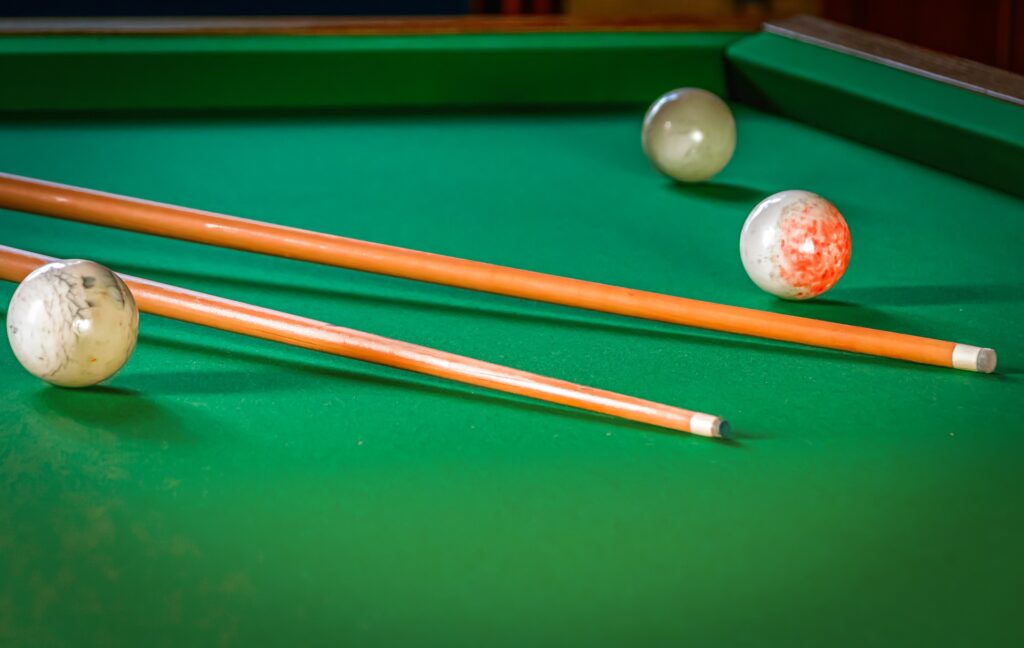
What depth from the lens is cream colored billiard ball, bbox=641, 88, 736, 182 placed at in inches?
105

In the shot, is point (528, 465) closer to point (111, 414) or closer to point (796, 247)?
point (111, 414)

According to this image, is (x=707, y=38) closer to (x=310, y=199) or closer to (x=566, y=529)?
(x=310, y=199)

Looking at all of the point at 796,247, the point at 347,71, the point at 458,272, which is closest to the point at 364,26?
the point at 347,71

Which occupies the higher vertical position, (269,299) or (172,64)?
(172,64)

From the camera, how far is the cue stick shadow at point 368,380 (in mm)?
1582

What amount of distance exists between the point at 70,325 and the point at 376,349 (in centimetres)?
40

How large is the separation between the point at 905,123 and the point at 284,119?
1553mm

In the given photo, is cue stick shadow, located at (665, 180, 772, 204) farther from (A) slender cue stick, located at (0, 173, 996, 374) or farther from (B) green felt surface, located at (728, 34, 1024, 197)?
(A) slender cue stick, located at (0, 173, 996, 374)

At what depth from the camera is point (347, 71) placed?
3.29m

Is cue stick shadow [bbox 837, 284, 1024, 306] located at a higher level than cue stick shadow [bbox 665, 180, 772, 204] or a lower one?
lower

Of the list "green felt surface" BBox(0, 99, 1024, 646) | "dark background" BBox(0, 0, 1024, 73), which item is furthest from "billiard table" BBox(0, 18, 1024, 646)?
"dark background" BBox(0, 0, 1024, 73)

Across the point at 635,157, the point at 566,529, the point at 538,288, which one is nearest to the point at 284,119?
the point at 635,157

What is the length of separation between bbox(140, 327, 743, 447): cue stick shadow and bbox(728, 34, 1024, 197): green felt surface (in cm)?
131

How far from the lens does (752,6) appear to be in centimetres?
723
